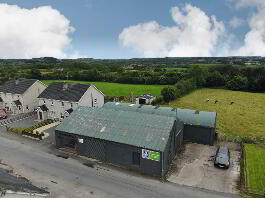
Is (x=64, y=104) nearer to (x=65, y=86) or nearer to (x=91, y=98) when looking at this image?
(x=65, y=86)

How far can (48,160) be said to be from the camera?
34.4 m

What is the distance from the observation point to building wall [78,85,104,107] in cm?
5306

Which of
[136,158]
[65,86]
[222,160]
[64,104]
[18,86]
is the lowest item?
[222,160]

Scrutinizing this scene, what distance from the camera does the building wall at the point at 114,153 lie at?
30.4m

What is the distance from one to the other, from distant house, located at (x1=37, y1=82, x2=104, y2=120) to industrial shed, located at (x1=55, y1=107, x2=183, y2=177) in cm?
1322

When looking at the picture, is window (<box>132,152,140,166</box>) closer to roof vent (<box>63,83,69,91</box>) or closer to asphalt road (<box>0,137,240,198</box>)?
asphalt road (<box>0,137,240,198</box>)

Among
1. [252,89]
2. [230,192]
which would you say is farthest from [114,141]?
[252,89]

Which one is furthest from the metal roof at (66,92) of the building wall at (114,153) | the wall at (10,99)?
the building wall at (114,153)

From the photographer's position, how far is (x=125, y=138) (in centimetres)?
3225

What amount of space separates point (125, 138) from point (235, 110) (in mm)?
47353

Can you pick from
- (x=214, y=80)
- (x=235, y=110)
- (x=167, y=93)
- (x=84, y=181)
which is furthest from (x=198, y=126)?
(x=214, y=80)

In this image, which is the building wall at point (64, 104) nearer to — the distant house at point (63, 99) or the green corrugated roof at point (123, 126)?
the distant house at point (63, 99)

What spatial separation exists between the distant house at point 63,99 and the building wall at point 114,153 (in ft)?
51.6

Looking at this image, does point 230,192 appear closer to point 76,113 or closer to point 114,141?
point 114,141
